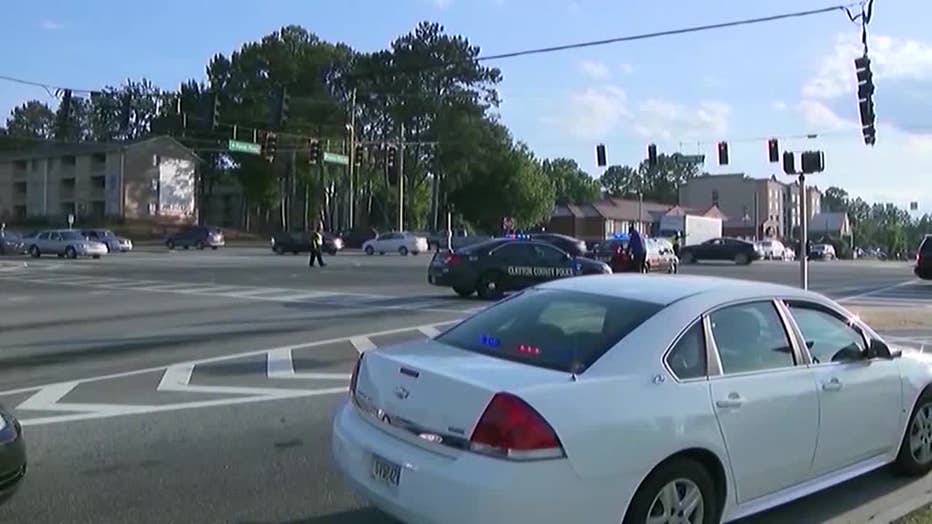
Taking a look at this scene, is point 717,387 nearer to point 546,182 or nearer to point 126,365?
point 126,365

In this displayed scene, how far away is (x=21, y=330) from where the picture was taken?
15.4 metres

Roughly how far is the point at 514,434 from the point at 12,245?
5984 centimetres

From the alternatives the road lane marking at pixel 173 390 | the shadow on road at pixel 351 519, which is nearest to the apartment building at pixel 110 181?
the road lane marking at pixel 173 390

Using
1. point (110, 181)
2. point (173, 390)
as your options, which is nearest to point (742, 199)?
point (110, 181)

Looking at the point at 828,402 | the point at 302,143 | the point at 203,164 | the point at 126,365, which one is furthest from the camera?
the point at 203,164

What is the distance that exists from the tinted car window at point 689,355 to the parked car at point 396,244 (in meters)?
55.2

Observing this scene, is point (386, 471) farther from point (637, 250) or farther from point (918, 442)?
point (637, 250)

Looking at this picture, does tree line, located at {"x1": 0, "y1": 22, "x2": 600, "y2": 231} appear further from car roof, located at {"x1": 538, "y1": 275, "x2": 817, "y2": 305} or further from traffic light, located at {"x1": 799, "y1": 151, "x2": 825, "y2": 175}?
car roof, located at {"x1": 538, "y1": 275, "x2": 817, "y2": 305}

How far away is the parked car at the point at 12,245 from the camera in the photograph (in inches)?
2218

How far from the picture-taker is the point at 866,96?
25891mm

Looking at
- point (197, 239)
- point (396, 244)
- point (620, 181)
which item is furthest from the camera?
point (620, 181)

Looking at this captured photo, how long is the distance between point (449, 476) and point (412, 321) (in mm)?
12751

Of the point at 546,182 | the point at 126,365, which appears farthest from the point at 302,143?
the point at 126,365

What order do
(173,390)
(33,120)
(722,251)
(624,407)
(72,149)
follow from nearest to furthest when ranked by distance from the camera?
(624,407) → (173,390) → (722,251) → (72,149) → (33,120)
